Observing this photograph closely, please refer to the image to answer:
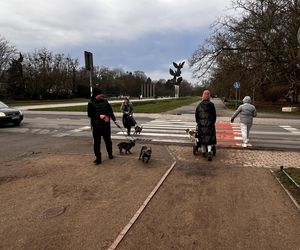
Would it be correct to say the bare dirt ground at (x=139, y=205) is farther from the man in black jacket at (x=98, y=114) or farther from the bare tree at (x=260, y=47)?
the bare tree at (x=260, y=47)

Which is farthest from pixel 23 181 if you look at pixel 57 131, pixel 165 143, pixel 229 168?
pixel 57 131

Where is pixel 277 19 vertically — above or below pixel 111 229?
above

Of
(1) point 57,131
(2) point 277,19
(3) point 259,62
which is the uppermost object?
(2) point 277,19

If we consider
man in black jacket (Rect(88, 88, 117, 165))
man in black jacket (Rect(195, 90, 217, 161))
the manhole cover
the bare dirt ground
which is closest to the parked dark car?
the bare dirt ground

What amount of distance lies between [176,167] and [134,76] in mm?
126718

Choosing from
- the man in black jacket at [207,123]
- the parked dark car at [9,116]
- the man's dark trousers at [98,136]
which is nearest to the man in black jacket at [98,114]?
the man's dark trousers at [98,136]

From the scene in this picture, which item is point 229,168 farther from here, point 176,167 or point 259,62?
point 259,62

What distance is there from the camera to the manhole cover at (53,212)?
220 inches

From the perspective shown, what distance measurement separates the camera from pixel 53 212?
5.72 meters

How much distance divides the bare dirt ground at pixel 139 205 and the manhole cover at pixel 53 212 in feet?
0.05

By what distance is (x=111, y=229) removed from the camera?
5.04 metres

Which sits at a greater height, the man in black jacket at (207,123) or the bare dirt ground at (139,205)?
the man in black jacket at (207,123)

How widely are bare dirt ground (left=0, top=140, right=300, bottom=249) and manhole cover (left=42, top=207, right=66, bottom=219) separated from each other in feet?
0.05

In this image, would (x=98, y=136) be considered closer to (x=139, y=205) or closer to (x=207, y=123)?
(x=207, y=123)
